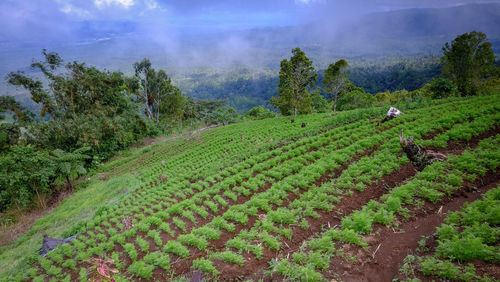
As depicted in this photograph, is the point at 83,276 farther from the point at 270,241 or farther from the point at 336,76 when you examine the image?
the point at 336,76

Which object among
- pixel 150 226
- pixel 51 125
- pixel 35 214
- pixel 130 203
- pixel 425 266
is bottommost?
pixel 35 214

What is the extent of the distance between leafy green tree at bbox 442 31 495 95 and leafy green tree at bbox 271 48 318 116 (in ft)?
83.2

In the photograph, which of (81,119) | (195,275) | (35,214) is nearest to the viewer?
(195,275)

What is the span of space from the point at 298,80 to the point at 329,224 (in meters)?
29.9

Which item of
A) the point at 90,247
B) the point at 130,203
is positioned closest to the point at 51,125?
the point at 130,203

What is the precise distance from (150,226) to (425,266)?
11.3 metres

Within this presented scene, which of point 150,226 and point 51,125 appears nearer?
point 150,226

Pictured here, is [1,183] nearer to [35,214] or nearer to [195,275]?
[35,214]

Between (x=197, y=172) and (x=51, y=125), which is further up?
(x=51, y=125)

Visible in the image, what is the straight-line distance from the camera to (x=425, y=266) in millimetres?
5035

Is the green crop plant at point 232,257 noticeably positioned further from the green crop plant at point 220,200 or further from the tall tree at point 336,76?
the tall tree at point 336,76

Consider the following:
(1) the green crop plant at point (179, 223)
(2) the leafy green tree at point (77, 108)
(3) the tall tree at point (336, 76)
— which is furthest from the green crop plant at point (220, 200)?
(3) the tall tree at point (336, 76)

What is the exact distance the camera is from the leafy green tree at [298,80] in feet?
110

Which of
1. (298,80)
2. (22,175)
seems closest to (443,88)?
(298,80)
